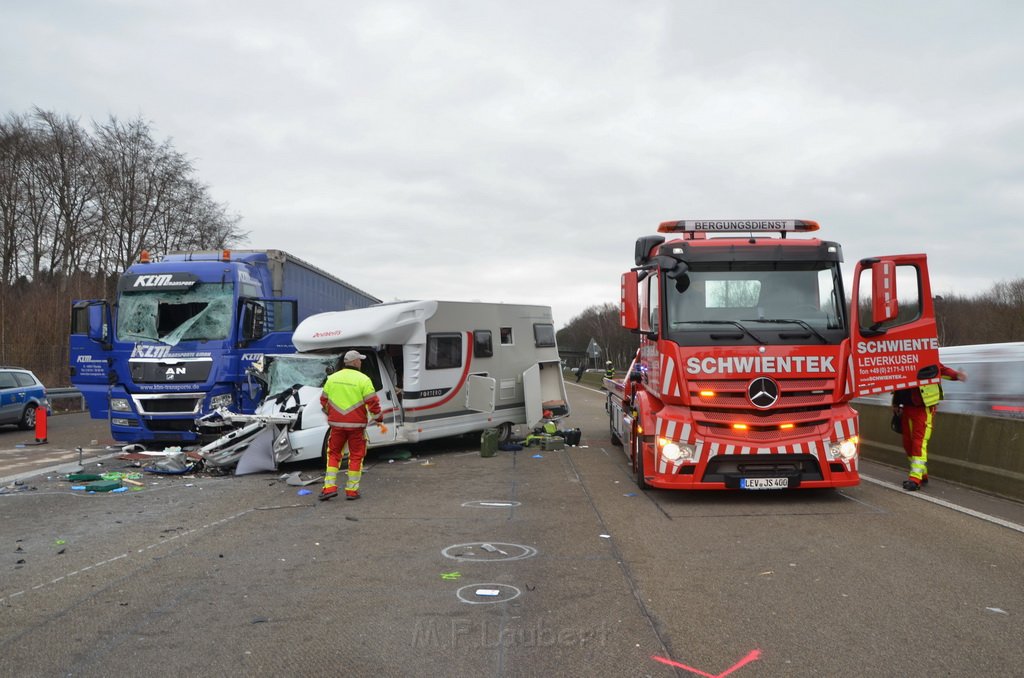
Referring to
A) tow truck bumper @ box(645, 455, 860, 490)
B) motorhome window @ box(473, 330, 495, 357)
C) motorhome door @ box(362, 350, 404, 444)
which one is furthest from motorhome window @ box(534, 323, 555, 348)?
tow truck bumper @ box(645, 455, 860, 490)

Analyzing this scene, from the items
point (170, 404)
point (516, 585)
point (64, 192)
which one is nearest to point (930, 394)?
point (516, 585)

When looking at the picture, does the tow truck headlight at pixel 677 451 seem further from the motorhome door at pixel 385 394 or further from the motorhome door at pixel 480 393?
the motorhome door at pixel 480 393

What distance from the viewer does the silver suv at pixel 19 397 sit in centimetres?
1788

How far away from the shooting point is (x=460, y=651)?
4.22m

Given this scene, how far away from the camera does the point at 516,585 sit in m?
5.48

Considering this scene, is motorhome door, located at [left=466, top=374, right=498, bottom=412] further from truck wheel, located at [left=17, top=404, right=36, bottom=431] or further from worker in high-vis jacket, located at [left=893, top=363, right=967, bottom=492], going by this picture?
truck wheel, located at [left=17, top=404, right=36, bottom=431]

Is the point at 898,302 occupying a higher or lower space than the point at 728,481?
higher

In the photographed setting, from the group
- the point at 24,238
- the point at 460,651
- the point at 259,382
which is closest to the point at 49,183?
the point at 24,238

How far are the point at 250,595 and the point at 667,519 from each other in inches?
165

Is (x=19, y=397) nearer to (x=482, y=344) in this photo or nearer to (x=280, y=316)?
(x=280, y=316)

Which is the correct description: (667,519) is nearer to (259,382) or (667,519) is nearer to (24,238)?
(259,382)

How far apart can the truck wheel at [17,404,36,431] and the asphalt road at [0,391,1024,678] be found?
10.9 metres

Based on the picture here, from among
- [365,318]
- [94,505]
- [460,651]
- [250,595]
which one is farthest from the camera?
[365,318]

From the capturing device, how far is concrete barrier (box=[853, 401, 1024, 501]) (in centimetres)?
867
